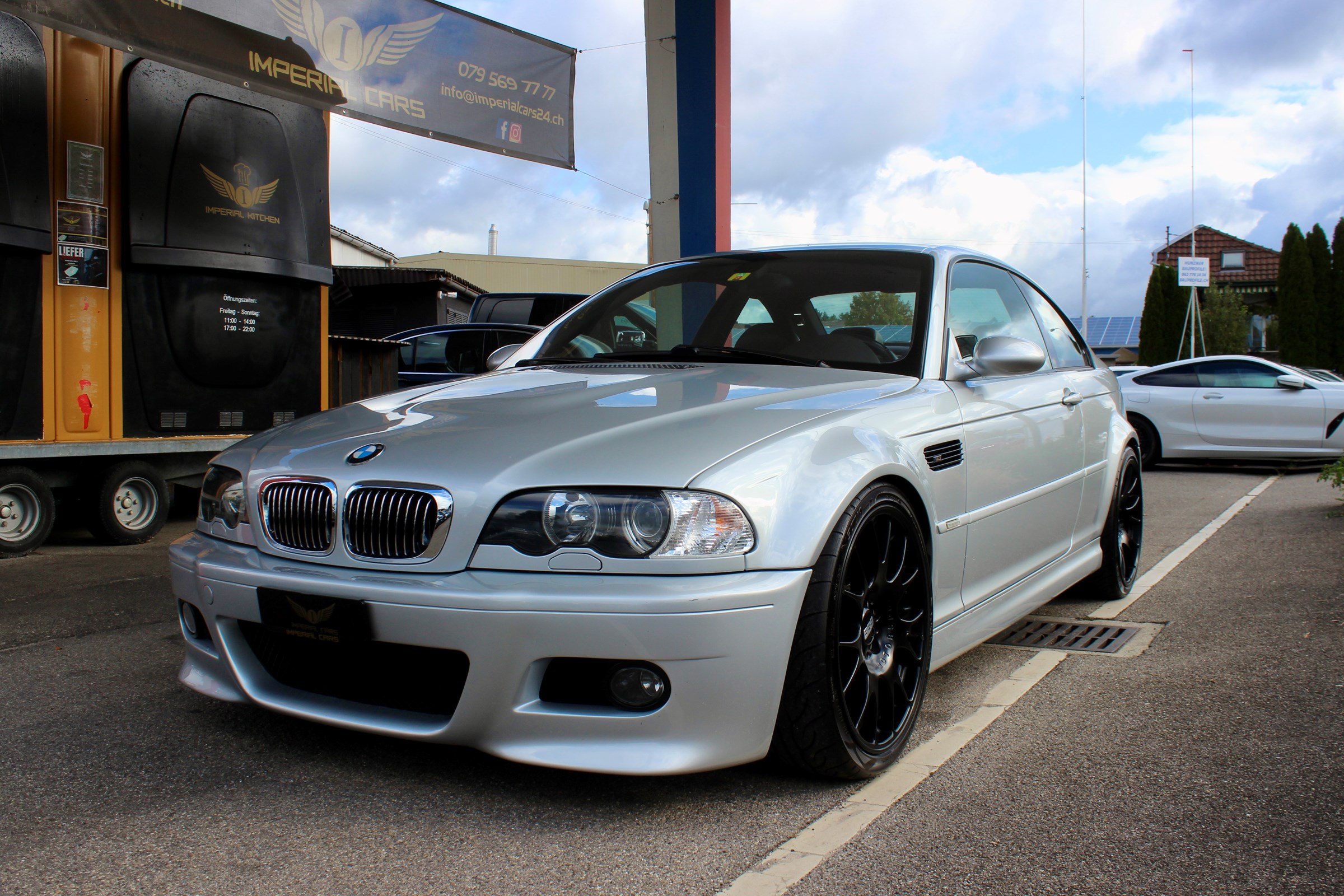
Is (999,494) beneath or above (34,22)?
beneath

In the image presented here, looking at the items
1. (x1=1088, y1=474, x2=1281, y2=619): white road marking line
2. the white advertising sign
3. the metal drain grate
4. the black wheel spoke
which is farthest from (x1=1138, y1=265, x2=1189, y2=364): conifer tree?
the black wheel spoke

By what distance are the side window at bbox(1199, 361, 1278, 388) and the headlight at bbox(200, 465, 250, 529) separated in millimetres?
11089

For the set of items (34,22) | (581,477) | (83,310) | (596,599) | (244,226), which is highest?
(34,22)

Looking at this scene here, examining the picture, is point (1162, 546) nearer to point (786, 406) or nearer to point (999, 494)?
point (999, 494)

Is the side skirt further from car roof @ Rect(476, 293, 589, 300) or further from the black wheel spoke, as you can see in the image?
car roof @ Rect(476, 293, 589, 300)

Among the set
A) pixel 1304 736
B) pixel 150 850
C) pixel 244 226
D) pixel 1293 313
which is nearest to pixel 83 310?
pixel 244 226

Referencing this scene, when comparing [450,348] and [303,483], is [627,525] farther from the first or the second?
[450,348]

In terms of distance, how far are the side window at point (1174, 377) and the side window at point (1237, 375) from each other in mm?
87

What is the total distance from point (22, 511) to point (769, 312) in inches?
185

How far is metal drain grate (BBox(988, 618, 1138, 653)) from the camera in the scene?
395 cm

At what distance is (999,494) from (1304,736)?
104 centimetres

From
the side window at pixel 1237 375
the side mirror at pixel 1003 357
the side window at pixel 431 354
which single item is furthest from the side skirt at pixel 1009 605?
the side window at pixel 1237 375

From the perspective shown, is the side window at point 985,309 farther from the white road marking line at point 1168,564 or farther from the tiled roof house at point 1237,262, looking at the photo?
the tiled roof house at point 1237,262

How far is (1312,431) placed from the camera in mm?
11000
